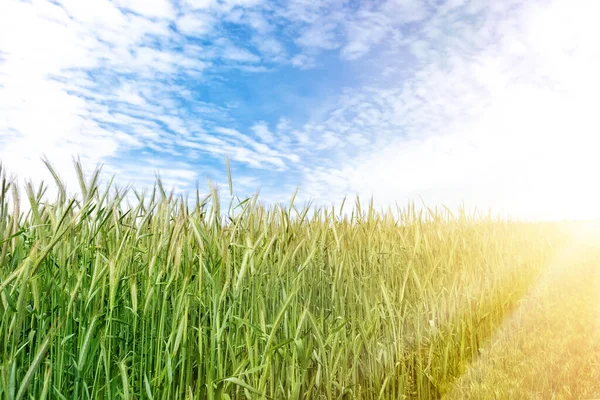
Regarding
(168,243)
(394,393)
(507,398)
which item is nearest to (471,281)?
(507,398)

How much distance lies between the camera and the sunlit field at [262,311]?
1.72 meters

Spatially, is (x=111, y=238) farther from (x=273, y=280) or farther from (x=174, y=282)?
(x=273, y=280)

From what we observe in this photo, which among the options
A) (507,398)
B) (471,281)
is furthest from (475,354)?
(471,281)

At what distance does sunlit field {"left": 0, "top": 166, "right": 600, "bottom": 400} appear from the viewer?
172 centimetres

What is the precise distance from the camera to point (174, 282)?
6.87 ft

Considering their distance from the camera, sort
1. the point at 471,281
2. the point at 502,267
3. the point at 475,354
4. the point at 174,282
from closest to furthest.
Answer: the point at 174,282 → the point at 475,354 → the point at 471,281 → the point at 502,267

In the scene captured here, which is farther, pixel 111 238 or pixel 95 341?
pixel 111 238

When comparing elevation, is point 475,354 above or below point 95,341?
below

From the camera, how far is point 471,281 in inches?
149

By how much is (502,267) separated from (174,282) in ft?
11.4

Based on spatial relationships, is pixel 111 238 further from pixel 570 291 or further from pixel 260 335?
pixel 570 291

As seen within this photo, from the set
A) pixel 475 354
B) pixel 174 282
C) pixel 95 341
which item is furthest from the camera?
pixel 475 354

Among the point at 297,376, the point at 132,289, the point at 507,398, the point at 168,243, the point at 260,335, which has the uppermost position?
the point at 168,243

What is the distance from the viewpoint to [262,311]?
76.6 inches
